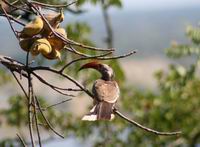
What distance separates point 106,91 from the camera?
2135mm

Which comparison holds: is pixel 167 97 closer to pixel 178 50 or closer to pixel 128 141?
pixel 128 141

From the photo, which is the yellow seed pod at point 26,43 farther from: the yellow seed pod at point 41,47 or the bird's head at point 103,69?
the bird's head at point 103,69

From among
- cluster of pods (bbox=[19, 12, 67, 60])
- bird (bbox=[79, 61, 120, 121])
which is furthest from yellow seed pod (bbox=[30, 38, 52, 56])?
bird (bbox=[79, 61, 120, 121])

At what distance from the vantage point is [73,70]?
524 centimetres

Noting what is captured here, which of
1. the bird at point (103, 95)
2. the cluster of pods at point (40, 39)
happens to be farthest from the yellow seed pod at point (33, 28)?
the bird at point (103, 95)

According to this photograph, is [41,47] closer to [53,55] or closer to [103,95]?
[53,55]

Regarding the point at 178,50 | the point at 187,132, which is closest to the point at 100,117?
the point at 178,50

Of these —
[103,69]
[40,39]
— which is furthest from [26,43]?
[103,69]

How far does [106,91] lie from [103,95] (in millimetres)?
55

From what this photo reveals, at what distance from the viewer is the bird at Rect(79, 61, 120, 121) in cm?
214

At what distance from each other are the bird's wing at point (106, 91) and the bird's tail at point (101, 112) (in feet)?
0.06

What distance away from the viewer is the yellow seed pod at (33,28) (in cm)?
204

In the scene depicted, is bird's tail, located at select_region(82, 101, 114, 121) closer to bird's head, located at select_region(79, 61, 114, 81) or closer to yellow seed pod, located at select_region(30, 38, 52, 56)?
bird's head, located at select_region(79, 61, 114, 81)

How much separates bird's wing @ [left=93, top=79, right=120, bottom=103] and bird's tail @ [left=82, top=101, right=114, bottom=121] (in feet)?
0.06
